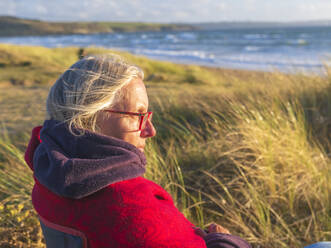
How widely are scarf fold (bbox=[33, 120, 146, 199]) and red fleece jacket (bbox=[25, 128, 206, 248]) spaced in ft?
0.13

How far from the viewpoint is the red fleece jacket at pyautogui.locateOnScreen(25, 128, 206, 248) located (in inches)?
38.4

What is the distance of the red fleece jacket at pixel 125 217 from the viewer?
98cm

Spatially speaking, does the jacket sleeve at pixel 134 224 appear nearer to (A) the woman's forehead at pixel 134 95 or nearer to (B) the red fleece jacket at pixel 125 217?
(B) the red fleece jacket at pixel 125 217

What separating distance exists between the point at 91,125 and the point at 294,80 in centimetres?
421

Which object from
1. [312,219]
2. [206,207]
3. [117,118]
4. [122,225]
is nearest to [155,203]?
[122,225]

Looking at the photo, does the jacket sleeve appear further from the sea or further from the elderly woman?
the sea

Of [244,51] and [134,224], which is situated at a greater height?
[134,224]

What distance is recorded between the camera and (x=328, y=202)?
2609 mm

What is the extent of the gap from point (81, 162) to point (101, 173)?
2.7 inches

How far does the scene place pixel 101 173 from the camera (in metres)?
1.00

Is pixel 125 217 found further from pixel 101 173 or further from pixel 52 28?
pixel 52 28

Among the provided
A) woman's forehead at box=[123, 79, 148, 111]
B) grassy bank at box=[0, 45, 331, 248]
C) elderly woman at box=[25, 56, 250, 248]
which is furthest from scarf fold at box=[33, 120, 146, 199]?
grassy bank at box=[0, 45, 331, 248]

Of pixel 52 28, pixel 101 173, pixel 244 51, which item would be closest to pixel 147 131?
pixel 101 173

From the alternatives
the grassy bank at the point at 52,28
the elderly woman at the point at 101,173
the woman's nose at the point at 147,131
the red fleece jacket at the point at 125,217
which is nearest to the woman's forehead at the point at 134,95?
the elderly woman at the point at 101,173
